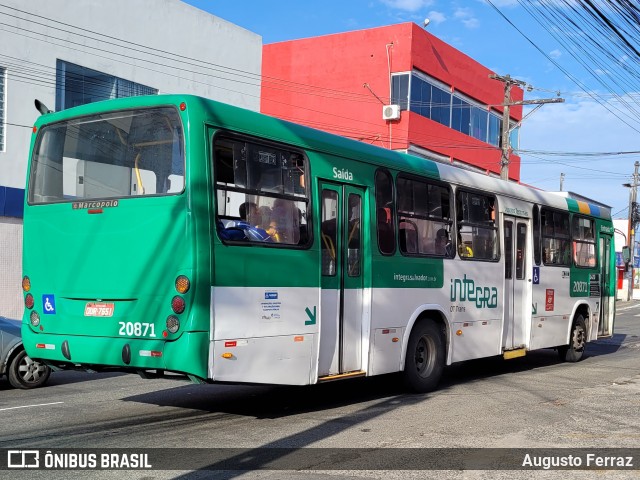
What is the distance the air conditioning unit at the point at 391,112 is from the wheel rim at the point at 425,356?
22.3m

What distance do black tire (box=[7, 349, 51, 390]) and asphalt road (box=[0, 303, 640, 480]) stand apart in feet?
0.71

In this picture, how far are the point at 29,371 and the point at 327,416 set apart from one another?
16.5 ft

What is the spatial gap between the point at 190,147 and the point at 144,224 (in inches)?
36.5

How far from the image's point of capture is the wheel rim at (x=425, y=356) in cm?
1095

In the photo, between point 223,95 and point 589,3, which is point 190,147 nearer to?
point 589,3

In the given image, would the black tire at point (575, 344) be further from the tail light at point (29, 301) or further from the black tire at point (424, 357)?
the tail light at point (29, 301)

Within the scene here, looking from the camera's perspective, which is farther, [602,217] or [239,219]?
[602,217]

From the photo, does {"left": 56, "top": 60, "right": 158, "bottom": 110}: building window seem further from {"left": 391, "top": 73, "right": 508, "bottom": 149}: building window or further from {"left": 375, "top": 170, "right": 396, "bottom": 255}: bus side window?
{"left": 391, "top": 73, "right": 508, "bottom": 149}: building window

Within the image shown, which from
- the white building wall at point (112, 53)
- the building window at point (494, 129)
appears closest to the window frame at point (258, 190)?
the white building wall at point (112, 53)

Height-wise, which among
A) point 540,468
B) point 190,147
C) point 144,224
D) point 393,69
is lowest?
point 540,468

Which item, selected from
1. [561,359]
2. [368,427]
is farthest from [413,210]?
[561,359]

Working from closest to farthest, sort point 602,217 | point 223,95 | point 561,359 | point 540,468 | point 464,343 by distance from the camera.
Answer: point 540,468 < point 464,343 < point 561,359 < point 602,217 < point 223,95

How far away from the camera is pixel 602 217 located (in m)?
16.9

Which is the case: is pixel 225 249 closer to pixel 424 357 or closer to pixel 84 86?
pixel 424 357
